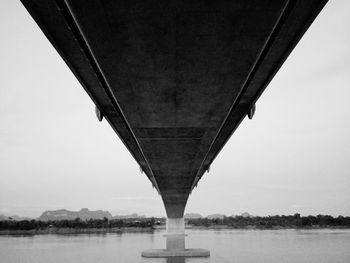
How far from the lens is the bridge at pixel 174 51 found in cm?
796

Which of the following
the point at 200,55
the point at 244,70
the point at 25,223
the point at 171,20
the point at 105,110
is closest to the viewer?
the point at 171,20

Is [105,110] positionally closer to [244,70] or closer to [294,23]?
[244,70]

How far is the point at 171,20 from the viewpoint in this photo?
827 cm

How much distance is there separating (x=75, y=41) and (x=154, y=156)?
14685 mm

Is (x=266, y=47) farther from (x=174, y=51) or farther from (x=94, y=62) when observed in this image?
(x=94, y=62)

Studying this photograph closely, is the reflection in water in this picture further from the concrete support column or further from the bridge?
the bridge

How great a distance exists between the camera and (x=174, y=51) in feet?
31.6

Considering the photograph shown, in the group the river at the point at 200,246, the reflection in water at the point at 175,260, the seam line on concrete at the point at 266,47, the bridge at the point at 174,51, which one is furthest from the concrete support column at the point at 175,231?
the seam line on concrete at the point at 266,47

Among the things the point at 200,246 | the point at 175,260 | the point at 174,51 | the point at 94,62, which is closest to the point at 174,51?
the point at 174,51

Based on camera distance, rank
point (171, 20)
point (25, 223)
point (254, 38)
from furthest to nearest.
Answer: point (25, 223), point (254, 38), point (171, 20)

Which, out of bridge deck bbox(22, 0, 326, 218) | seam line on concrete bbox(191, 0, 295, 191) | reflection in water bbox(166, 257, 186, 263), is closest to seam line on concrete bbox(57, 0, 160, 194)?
bridge deck bbox(22, 0, 326, 218)

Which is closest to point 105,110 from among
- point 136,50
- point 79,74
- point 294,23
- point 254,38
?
point 79,74

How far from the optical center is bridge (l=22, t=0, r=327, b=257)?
7.96 meters

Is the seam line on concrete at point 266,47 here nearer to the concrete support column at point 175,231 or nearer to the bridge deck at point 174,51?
the bridge deck at point 174,51
